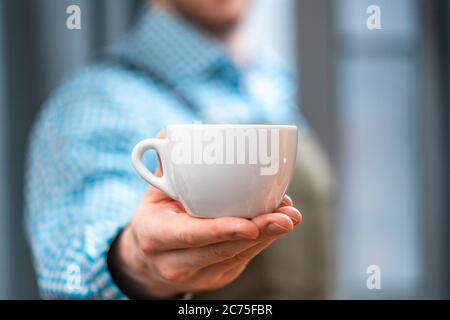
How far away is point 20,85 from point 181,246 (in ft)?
3.16

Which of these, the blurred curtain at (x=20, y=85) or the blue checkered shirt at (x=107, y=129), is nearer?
the blue checkered shirt at (x=107, y=129)

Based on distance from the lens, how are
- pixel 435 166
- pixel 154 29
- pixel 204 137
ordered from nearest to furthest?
pixel 204 137
pixel 154 29
pixel 435 166

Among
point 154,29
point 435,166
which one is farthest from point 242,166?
point 435,166

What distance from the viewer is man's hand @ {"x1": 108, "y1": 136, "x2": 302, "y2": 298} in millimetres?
338

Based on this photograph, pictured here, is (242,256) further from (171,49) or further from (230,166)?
(171,49)

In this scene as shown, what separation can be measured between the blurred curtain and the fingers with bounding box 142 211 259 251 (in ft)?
2.91

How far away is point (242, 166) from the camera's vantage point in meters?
0.35

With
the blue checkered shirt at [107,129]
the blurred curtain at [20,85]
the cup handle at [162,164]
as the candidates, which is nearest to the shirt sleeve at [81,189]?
the blue checkered shirt at [107,129]

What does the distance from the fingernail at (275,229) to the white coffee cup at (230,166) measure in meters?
0.02

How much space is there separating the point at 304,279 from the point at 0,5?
82 centimetres

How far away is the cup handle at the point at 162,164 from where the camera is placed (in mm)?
378

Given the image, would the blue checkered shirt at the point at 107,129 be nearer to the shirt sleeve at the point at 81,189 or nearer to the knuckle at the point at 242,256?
Answer: the shirt sleeve at the point at 81,189

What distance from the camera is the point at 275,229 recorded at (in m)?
0.34
